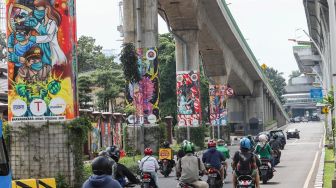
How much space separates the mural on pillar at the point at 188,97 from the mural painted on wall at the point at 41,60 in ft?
84.4

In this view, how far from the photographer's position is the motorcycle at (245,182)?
14180 mm

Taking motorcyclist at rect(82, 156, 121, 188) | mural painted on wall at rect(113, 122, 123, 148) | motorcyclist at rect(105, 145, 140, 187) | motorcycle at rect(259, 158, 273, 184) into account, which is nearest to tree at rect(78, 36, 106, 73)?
mural painted on wall at rect(113, 122, 123, 148)

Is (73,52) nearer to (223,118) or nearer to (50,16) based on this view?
(50,16)

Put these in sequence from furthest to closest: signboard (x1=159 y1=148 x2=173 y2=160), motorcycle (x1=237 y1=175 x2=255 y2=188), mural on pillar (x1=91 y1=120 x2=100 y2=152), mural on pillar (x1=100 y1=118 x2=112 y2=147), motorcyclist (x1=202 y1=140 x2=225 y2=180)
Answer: mural on pillar (x1=100 y1=118 x2=112 y2=147), mural on pillar (x1=91 y1=120 x2=100 y2=152), signboard (x1=159 y1=148 x2=173 y2=160), motorcyclist (x1=202 y1=140 x2=225 y2=180), motorcycle (x1=237 y1=175 x2=255 y2=188)

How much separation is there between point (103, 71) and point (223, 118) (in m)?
11.8

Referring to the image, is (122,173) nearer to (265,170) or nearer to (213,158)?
(213,158)

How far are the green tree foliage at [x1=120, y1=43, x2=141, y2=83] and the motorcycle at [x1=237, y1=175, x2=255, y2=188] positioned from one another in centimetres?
1772

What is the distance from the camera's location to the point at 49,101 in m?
20.6

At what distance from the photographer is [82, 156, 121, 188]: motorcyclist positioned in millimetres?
7133

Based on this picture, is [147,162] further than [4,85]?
No

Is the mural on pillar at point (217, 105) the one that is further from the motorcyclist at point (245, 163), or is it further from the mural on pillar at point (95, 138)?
the motorcyclist at point (245, 163)

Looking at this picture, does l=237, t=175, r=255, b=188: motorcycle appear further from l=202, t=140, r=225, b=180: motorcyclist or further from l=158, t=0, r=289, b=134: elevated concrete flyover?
l=158, t=0, r=289, b=134: elevated concrete flyover

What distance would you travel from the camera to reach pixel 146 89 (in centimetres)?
3650

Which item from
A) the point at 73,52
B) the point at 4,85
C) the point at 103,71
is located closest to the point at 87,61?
the point at 103,71
